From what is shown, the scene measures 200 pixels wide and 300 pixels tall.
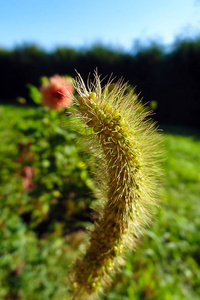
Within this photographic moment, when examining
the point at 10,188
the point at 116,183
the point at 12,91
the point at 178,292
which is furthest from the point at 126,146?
the point at 12,91

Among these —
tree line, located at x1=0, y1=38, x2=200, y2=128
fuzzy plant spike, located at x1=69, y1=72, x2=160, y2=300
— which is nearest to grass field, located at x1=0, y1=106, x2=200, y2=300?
fuzzy plant spike, located at x1=69, y1=72, x2=160, y2=300

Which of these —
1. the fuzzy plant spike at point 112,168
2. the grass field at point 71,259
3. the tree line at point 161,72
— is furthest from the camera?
the tree line at point 161,72

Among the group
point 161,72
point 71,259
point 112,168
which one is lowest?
point 71,259

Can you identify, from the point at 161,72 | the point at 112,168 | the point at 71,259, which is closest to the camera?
the point at 112,168

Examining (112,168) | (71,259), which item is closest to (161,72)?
(71,259)

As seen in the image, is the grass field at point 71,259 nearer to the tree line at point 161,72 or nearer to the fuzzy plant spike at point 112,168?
the fuzzy plant spike at point 112,168

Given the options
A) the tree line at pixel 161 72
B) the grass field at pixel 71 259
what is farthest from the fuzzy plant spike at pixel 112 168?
the tree line at pixel 161 72

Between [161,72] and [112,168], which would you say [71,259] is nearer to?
[112,168]

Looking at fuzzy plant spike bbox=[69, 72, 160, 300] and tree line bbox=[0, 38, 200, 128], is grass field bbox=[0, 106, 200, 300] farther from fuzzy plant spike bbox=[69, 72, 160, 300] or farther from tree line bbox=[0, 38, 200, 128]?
tree line bbox=[0, 38, 200, 128]

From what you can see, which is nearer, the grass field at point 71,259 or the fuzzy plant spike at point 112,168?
the fuzzy plant spike at point 112,168
